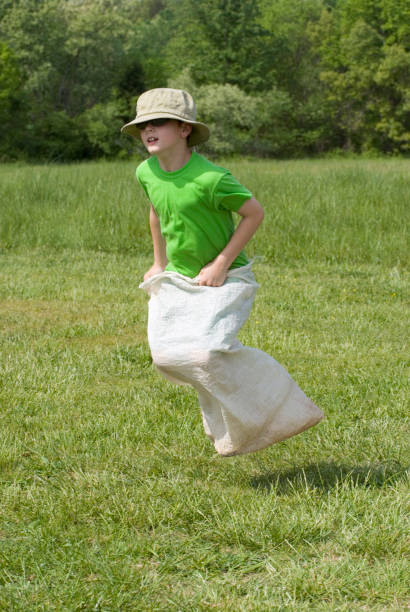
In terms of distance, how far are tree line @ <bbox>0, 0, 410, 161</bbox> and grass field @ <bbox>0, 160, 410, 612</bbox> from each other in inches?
1683

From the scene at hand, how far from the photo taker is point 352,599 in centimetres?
274

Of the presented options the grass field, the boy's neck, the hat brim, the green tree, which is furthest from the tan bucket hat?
the green tree

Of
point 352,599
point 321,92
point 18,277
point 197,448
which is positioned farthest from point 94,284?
point 321,92

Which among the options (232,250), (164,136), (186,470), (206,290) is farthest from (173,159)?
(186,470)

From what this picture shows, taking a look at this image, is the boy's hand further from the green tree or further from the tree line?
the green tree

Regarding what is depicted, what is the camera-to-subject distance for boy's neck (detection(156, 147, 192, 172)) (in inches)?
131

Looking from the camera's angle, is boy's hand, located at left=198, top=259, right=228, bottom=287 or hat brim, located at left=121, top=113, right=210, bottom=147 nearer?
hat brim, located at left=121, top=113, right=210, bottom=147

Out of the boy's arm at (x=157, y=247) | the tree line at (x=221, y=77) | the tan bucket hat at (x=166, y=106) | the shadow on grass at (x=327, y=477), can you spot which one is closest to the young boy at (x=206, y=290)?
the tan bucket hat at (x=166, y=106)

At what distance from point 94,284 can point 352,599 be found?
6.40 metres

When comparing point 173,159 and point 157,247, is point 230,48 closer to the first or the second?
point 157,247

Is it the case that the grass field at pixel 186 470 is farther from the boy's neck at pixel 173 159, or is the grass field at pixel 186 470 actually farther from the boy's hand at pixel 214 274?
the boy's neck at pixel 173 159

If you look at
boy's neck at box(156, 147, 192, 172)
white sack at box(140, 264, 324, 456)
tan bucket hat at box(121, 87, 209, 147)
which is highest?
tan bucket hat at box(121, 87, 209, 147)

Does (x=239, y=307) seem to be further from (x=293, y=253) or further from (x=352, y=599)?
(x=293, y=253)

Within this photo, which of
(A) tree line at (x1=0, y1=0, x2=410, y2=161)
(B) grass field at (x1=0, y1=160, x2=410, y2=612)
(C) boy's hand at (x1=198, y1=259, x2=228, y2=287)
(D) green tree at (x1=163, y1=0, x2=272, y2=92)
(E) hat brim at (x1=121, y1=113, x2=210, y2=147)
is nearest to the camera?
(B) grass field at (x1=0, y1=160, x2=410, y2=612)
